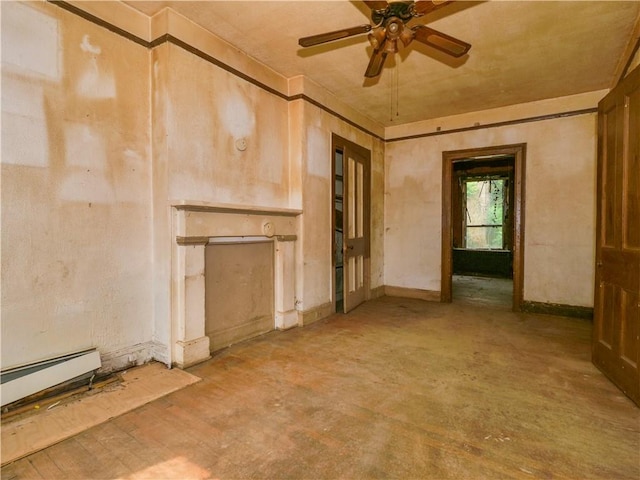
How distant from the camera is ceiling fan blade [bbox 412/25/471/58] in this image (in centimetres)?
229

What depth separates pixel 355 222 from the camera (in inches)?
185

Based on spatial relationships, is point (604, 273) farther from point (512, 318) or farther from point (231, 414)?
point (231, 414)

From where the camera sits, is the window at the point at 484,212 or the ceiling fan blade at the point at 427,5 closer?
the ceiling fan blade at the point at 427,5

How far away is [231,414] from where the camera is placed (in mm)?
2012

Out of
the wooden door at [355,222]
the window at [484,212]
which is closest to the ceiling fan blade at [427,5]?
the wooden door at [355,222]

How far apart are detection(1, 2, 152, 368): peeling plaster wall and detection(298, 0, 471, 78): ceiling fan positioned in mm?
1545

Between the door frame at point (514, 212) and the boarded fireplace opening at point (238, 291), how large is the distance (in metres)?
2.89

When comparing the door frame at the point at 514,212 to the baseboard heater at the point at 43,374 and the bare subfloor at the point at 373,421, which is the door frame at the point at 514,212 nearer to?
the bare subfloor at the point at 373,421

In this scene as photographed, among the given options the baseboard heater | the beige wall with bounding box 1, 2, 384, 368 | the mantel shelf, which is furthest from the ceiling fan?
the baseboard heater

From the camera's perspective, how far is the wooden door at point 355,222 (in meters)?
4.46

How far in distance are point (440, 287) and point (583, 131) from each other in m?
2.77

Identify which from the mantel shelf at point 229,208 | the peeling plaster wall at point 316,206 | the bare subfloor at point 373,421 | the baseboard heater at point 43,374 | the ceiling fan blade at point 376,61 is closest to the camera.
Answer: the bare subfloor at point 373,421

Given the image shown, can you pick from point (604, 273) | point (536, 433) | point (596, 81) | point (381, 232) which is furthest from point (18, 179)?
point (596, 81)

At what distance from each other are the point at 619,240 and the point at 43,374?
4.01 metres
